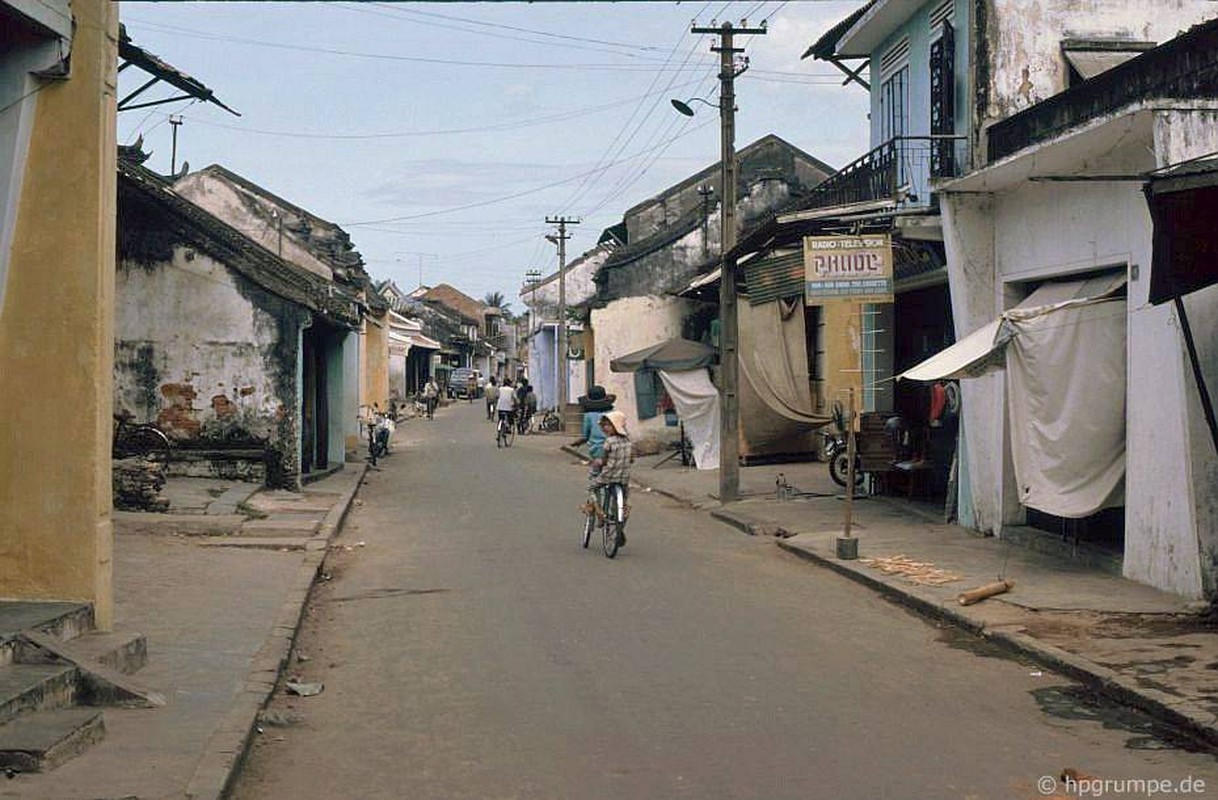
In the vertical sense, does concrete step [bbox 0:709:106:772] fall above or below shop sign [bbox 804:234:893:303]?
below

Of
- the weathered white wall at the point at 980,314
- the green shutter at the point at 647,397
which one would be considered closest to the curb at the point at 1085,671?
the weathered white wall at the point at 980,314

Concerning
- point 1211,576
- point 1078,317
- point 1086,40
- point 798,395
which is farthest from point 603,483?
point 798,395

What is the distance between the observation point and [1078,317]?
42.8ft

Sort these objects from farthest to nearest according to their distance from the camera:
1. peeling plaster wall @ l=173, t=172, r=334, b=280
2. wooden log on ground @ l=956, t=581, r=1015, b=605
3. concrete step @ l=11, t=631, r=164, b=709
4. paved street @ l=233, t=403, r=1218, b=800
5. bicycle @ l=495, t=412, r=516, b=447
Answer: bicycle @ l=495, t=412, r=516, b=447 → peeling plaster wall @ l=173, t=172, r=334, b=280 → wooden log on ground @ l=956, t=581, r=1015, b=605 → concrete step @ l=11, t=631, r=164, b=709 → paved street @ l=233, t=403, r=1218, b=800

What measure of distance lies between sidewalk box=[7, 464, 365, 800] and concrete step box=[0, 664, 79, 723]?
0.30 metres

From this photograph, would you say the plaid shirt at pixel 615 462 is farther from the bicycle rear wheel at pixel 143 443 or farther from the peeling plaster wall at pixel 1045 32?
the bicycle rear wheel at pixel 143 443

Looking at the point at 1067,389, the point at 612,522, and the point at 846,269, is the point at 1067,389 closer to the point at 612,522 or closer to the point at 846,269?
the point at 846,269

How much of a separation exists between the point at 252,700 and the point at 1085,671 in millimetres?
5302

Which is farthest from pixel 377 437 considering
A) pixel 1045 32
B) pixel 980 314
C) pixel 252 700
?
pixel 252 700

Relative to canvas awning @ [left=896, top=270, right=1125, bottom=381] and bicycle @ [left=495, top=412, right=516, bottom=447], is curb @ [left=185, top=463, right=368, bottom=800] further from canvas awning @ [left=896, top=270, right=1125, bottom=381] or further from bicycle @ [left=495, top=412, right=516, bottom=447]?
bicycle @ [left=495, top=412, right=516, bottom=447]

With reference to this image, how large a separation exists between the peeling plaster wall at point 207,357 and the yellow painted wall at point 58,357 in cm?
1275

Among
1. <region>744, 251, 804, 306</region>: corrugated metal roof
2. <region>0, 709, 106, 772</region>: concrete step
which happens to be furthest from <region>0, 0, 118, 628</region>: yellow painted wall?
<region>744, 251, 804, 306</region>: corrugated metal roof

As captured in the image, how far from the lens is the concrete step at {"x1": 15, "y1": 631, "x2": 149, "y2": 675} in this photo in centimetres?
775

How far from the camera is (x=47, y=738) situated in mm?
6438
